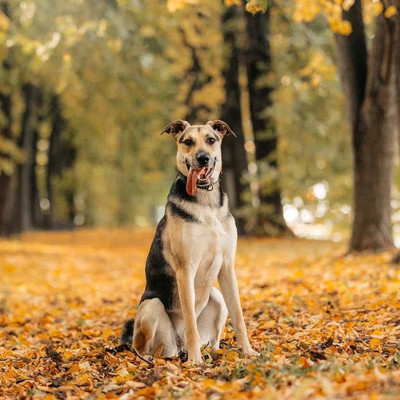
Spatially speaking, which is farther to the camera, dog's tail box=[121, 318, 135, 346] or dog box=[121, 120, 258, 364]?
dog's tail box=[121, 318, 135, 346]

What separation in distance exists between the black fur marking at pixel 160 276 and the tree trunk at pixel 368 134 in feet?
21.8

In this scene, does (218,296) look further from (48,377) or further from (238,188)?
(238,188)

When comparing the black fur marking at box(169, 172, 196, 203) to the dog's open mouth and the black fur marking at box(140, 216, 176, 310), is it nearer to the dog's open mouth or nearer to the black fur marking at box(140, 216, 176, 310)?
the dog's open mouth

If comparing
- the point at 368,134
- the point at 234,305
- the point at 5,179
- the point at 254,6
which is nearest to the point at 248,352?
the point at 234,305

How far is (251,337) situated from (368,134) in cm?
602

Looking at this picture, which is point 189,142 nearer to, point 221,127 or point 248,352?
point 221,127

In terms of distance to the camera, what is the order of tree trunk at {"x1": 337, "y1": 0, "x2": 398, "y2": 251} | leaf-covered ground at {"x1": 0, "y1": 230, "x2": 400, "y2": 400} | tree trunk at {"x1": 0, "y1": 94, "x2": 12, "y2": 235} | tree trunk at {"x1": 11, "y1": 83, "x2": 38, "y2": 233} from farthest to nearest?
tree trunk at {"x1": 11, "y1": 83, "x2": 38, "y2": 233}, tree trunk at {"x1": 0, "y1": 94, "x2": 12, "y2": 235}, tree trunk at {"x1": 337, "y1": 0, "x2": 398, "y2": 251}, leaf-covered ground at {"x1": 0, "y1": 230, "x2": 400, "y2": 400}

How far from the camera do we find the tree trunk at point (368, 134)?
10781mm

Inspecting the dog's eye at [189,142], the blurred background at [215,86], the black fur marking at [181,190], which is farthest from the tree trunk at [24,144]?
the dog's eye at [189,142]

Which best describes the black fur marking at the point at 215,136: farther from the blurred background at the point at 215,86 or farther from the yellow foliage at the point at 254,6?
the blurred background at the point at 215,86

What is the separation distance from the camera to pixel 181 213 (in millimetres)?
5094

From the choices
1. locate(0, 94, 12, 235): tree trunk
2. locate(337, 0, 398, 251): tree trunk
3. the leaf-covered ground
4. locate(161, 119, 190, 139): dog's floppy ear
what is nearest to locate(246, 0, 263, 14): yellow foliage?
locate(161, 119, 190, 139): dog's floppy ear

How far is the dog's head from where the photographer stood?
4941mm

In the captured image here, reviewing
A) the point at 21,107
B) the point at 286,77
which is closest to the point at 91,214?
the point at 21,107
